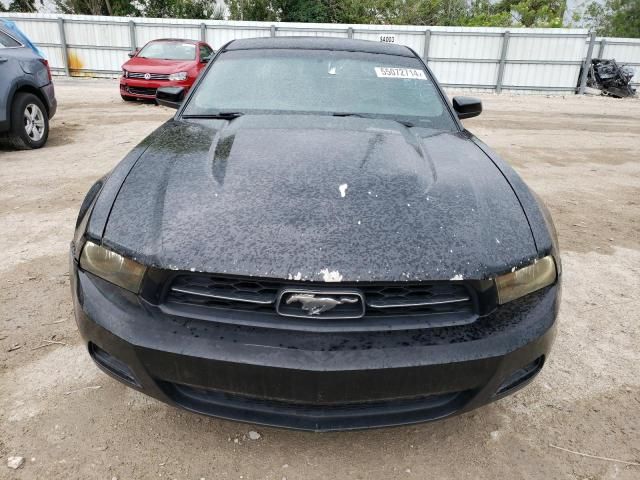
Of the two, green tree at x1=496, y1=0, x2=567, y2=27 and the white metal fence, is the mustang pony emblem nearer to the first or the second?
the white metal fence

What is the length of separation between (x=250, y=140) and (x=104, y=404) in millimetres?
1237

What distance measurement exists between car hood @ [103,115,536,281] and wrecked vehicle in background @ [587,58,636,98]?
1802 centimetres

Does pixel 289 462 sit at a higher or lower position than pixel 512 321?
lower

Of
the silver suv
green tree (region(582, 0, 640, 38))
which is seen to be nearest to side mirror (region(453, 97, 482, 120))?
the silver suv

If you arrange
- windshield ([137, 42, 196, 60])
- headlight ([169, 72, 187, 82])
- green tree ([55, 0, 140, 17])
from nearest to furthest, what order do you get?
headlight ([169, 72, 187, 82]), windshield ([137, 42, 196, 60]), green tree ([55, 0, 140, 17])

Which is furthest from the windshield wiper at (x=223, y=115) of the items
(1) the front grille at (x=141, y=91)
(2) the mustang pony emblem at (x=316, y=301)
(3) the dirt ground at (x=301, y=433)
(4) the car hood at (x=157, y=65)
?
(1) the front grille at (x=141, y=91)

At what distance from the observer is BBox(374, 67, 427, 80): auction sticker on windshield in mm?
2809

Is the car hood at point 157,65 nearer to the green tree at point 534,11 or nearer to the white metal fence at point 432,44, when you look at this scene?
the white metal fence at point 432,44

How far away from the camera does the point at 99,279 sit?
1.54 m

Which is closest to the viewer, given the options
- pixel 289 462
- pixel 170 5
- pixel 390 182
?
pixel 289 462

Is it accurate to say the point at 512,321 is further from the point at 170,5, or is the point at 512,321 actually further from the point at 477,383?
the point at 170,5

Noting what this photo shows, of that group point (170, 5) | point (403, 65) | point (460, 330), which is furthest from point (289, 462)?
point (170, 5)

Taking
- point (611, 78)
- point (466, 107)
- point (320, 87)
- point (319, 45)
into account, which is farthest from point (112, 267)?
point (611, 78)

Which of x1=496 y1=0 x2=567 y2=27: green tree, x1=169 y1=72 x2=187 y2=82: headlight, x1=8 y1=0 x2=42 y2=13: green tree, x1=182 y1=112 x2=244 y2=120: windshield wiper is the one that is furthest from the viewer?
x1=496 y1=0 x2=567 y2=27: green tree
